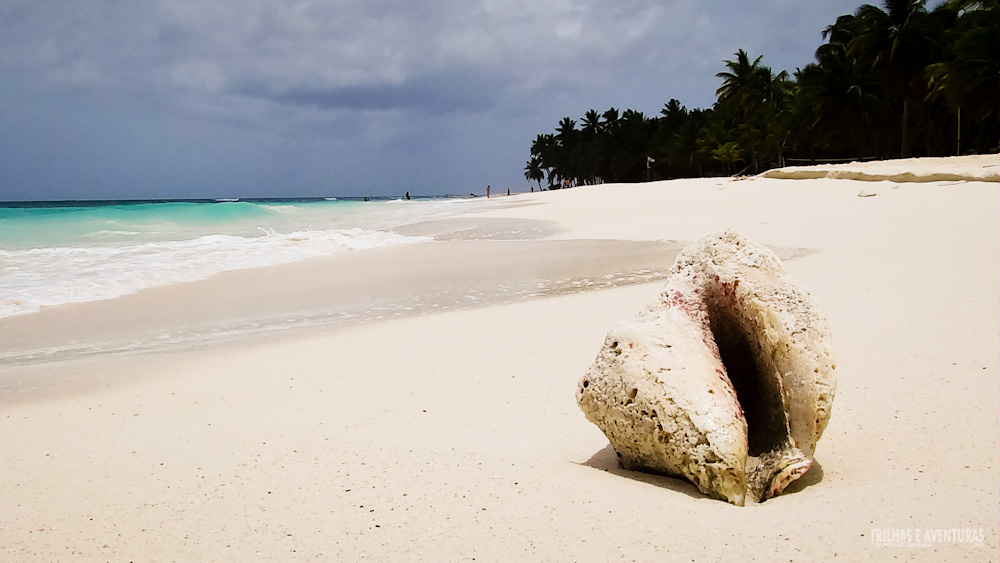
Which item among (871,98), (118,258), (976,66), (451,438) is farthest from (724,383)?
(871,98)

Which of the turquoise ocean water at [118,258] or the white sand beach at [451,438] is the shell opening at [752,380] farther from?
the turquoise ocean water at [118,258]

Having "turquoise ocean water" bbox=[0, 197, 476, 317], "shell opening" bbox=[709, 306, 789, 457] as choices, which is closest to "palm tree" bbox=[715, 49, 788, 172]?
"turquoise ocean water" bbox=[0, 197, 476, 317]

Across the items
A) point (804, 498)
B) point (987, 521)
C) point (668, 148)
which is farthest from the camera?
point (668, 148)

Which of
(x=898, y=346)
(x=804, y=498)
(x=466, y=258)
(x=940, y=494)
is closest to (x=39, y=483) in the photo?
(x=804, y=498)

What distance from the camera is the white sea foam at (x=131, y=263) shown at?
991cm

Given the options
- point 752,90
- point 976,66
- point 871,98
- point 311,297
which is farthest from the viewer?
point 752,90

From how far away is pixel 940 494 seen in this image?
107 inches

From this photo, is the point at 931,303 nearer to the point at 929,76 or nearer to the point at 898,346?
the point at 898,346

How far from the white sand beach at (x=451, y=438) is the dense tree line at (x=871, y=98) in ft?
103

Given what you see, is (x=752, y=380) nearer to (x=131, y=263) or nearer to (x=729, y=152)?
(x=131, y=263)

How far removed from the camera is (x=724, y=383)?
3.12 metres

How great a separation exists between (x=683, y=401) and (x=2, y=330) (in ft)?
26.7

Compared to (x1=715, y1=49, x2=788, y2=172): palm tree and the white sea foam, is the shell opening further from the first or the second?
(x1=715, y1=49, x2=788, y2=172): palm tree

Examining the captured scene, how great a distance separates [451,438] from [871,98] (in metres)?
49.6
